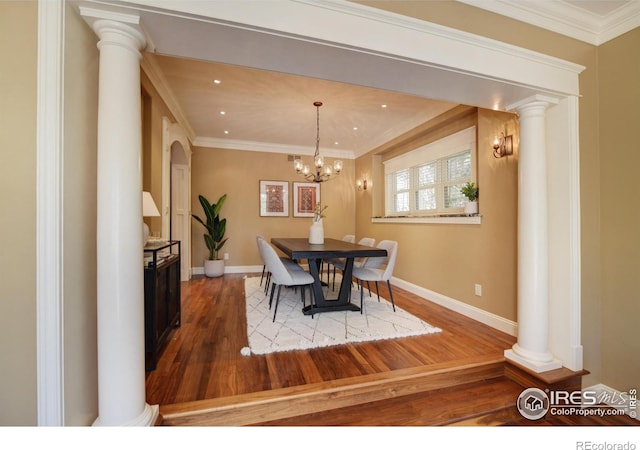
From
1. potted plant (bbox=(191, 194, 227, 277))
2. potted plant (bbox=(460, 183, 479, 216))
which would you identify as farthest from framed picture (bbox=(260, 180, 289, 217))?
potted plant (bbox=(460, 183, 479, 216))

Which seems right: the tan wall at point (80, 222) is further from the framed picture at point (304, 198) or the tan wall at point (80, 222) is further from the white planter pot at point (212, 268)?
the framed picture at point (304, 198)

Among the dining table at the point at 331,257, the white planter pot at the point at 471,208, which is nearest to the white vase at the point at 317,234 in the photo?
the dining table at the point at 331,257

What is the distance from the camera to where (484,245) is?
285cm

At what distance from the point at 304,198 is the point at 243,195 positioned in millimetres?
1273

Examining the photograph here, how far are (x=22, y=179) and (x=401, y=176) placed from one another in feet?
14.6

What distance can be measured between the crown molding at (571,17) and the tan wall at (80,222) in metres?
2.09

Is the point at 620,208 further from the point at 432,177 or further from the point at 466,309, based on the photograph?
the point at 432,177

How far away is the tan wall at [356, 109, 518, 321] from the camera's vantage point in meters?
2.56

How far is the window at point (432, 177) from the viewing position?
3.29 metres

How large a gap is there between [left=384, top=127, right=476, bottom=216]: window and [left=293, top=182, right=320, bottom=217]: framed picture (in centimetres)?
162

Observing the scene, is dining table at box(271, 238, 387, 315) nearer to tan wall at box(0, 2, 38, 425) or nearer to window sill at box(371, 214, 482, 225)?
window sill at box(371, 214, 482, 225)

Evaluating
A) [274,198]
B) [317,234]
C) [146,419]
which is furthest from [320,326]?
[274,198]

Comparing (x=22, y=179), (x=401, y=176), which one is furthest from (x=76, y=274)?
(x=401, y=176)

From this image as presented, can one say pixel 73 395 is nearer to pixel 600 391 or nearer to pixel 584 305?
pixel 584 305
